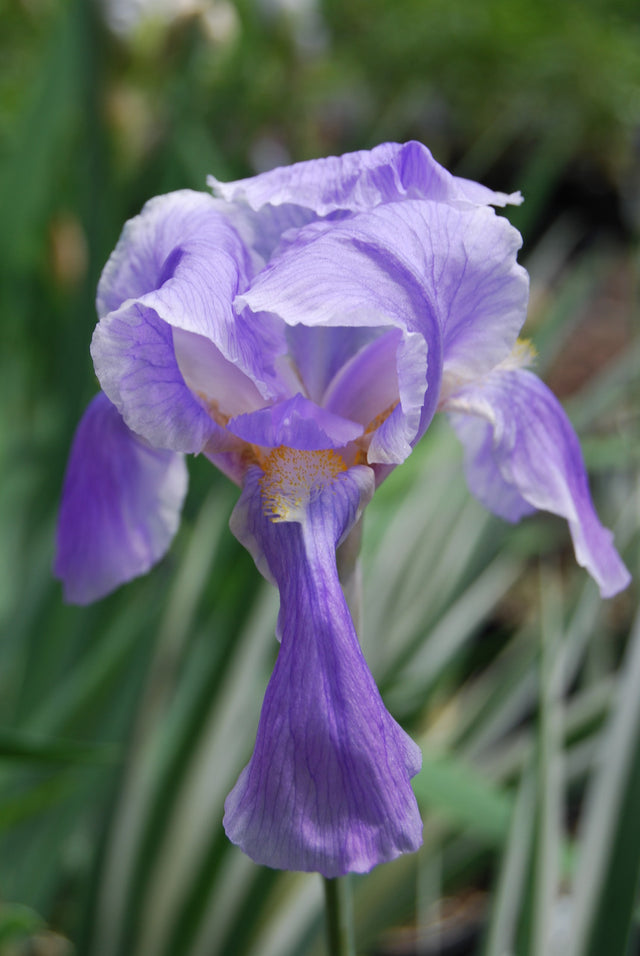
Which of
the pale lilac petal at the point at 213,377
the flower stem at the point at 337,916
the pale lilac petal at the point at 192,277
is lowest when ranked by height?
the flower stem at the point at 337,916

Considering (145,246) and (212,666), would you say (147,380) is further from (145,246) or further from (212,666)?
(212,666)

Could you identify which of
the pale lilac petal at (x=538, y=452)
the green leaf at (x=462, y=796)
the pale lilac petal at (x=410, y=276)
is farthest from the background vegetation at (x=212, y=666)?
the pale lilac petal at (x=410, y=276)

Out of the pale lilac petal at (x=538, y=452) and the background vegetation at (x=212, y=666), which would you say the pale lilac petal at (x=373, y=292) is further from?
the background vegetation at (x=212, y=666)

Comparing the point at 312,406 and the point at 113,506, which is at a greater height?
the point at 312,406

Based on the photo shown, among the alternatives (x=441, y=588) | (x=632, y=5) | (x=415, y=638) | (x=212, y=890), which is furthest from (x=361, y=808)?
(x=632, y=5)

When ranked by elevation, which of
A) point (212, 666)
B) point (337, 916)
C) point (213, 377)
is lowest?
point (212, 666)

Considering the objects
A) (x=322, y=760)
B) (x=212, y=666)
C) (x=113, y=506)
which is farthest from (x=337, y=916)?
(x=212, y=666)

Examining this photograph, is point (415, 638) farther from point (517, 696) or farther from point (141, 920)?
point (141, 920)

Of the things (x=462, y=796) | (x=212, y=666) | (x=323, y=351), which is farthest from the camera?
(x=212, y=666)

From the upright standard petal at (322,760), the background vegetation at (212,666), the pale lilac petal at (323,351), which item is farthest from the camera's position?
the background vegetation at (212,666)
